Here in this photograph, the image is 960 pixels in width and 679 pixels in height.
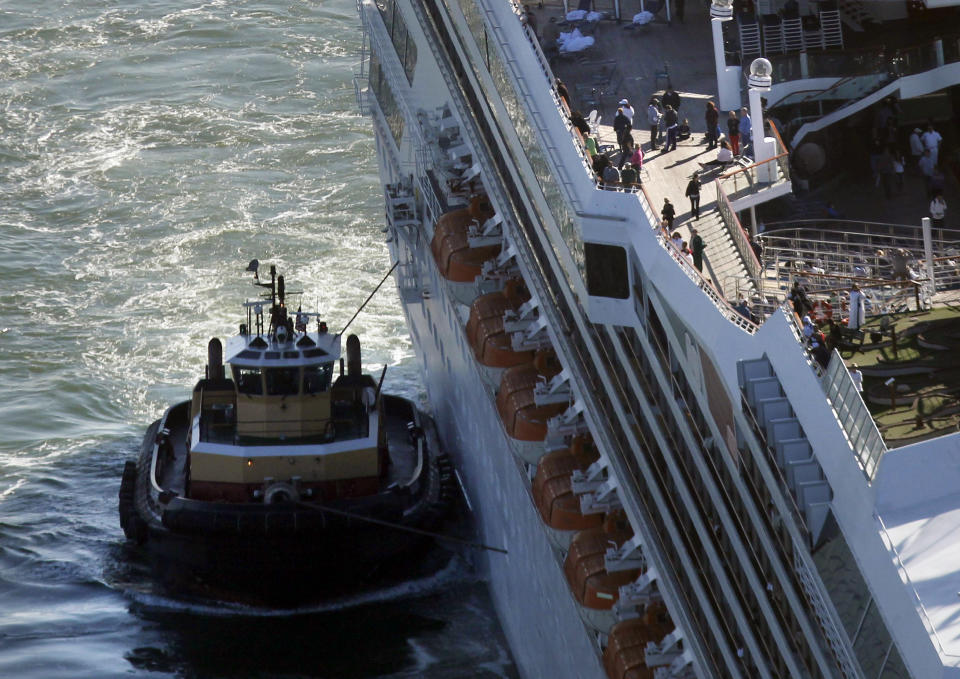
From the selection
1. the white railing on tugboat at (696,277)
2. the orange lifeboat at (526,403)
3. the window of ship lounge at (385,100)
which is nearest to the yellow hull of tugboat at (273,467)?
the orange lifeboat at (526,403)

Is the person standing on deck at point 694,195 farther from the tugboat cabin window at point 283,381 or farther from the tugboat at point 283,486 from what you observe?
the tugboat cabin window at point 283,381

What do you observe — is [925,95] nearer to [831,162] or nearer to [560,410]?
[831,162]

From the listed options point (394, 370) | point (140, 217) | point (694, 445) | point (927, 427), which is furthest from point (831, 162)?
point (140, 217)

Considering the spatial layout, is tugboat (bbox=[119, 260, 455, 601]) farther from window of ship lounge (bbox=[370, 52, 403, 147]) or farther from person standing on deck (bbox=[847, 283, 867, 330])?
person standing on deck (bbox=[847, 283, 867, 330])

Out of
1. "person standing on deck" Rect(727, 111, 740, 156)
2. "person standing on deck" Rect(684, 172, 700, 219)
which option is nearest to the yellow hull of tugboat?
"person standing on deck" Rect(727, 111, 740, 156)

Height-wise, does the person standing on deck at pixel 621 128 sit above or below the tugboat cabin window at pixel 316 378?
above
